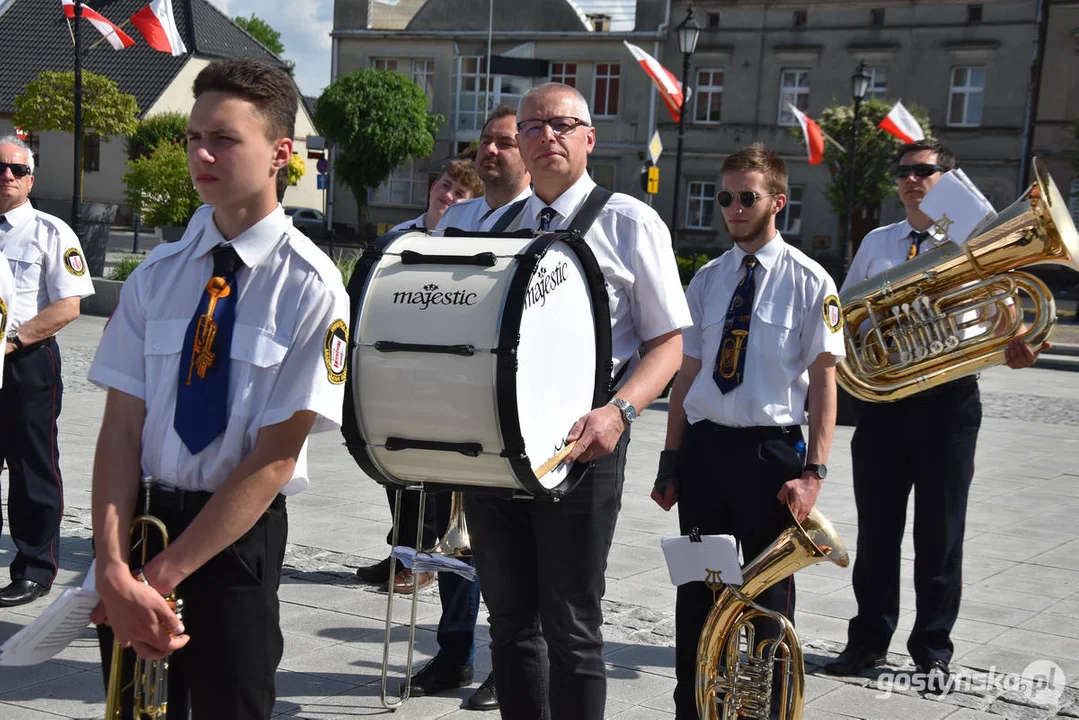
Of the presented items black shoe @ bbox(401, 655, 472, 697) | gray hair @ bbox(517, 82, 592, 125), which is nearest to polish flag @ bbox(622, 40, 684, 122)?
black shoe @ bbox(401, 655, 472, 697)

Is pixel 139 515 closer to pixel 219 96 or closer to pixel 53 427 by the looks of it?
pixel 219 96

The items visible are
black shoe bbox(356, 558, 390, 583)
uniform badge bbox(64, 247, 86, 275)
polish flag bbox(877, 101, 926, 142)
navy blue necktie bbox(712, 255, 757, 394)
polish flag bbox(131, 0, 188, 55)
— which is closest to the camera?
navy blue necktie bbox(712, 255, 757, 394)

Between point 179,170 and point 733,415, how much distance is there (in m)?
20.6

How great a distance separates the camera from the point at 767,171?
4582mm

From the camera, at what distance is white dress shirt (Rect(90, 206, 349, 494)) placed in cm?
278

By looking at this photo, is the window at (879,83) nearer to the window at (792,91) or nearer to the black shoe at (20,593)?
the window at (792,91)

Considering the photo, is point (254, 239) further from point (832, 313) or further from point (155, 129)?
point (155, 129)

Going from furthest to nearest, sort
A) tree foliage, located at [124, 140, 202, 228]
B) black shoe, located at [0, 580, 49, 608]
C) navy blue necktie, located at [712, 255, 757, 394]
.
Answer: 1. tree foliage, located at [124, 140, 202, 228]
2. black shoe, located at [0, 580, 49, 608]
3. navy blue necktie, located at [712, 255, 757, 394]

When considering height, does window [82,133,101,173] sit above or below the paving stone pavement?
above

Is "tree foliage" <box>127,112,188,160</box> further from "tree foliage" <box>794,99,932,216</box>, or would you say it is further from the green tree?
"tree foliage" <box>794,99,932,216</box>

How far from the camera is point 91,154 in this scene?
46.8 metres

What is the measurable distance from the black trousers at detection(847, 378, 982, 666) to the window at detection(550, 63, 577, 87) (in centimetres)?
4276

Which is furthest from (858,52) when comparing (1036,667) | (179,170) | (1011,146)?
(1036,667)

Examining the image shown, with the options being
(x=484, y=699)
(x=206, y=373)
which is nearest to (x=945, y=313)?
(x=484, y=699)
